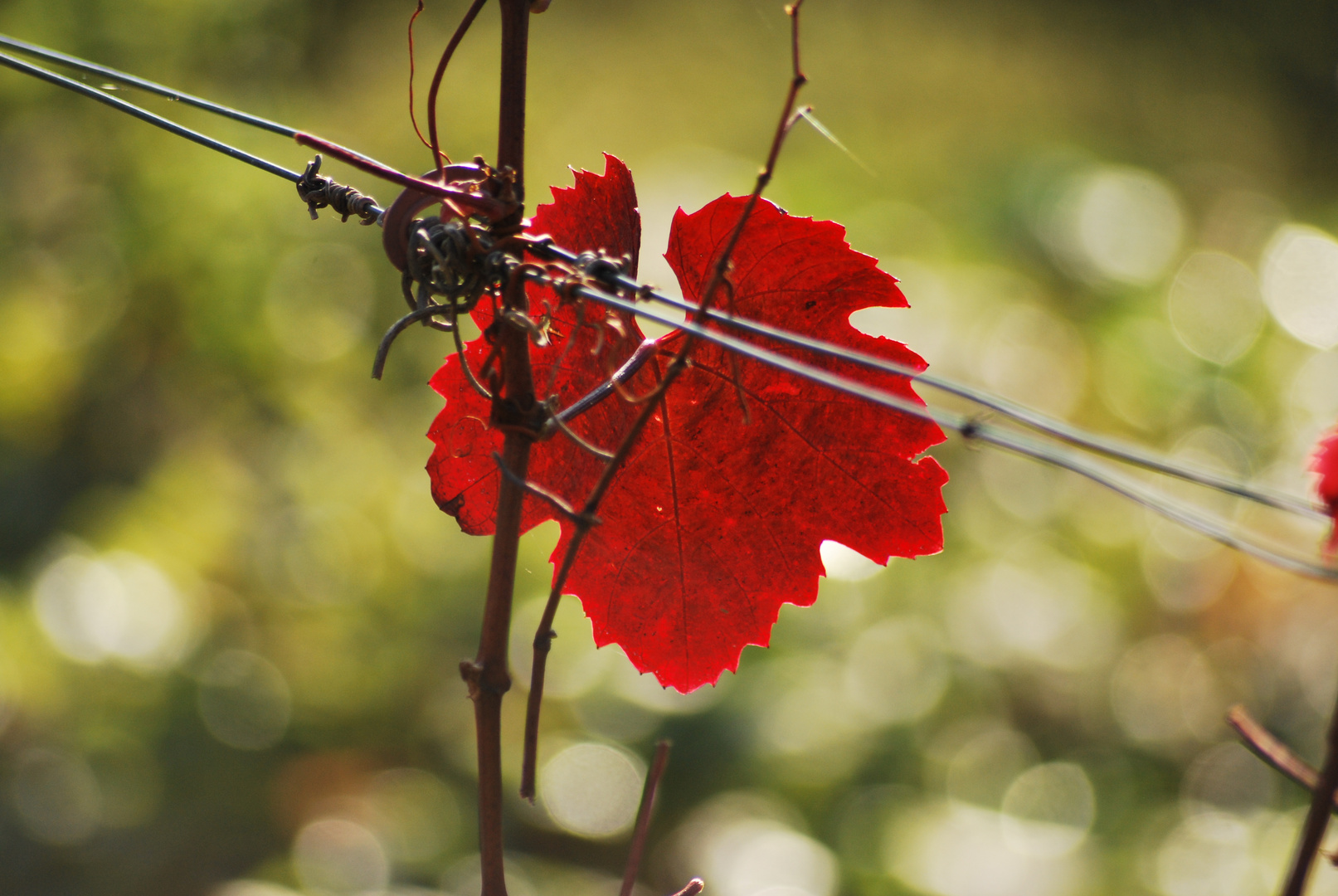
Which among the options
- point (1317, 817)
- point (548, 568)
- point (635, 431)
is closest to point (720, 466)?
point (635, 431)

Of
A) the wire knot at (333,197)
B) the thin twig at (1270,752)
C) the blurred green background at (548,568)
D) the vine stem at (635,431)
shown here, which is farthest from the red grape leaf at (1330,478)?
the blurred green background at (548,568)

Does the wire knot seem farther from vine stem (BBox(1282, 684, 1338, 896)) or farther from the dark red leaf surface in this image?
vine stem (BBox(1282, 684, 1338, 896))

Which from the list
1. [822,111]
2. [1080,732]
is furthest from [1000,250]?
[1080,732]

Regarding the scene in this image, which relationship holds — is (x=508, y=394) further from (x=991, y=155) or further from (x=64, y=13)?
(x=991, y=155)

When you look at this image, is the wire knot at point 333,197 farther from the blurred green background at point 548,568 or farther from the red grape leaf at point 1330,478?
the blurred green background at point 548,568

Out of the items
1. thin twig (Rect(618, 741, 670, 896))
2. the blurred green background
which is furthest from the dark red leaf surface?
the blurred green background
